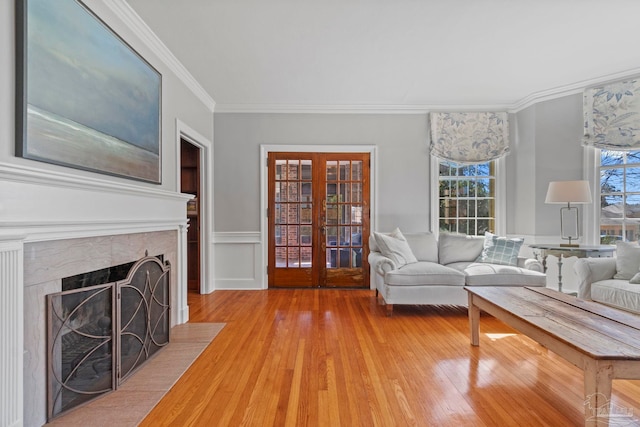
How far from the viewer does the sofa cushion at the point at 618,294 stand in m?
2.56

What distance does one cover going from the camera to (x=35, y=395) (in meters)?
1.47

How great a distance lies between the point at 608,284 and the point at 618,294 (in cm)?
13

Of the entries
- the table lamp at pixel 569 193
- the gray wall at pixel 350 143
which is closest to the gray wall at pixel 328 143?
the gray wall at pixel 350 143

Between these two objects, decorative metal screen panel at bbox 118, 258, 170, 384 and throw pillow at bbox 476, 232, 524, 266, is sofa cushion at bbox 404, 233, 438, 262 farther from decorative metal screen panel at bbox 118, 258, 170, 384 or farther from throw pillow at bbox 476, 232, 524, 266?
decorative metal screen panel at bbox 118, 258, 170, 384

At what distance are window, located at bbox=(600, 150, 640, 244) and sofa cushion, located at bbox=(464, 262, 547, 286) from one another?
1.28 metres

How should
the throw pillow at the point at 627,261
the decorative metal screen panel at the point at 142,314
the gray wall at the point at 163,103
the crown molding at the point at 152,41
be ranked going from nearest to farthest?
1. the gray wall at the point at 163,103
2. the decorative metal screen panel at the point at 142,314
3. the crown molding at the point at 152,41
4. the throw pillow at the point at 627,261

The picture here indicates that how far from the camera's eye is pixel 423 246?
3928 millimetres

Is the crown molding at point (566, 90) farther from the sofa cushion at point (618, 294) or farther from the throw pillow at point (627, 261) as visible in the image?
the sofa cushion at point (618, 294)

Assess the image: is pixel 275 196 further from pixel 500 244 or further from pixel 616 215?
pixel 616 215

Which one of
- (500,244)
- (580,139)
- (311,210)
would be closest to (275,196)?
(311,210)

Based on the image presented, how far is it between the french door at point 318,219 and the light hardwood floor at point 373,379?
127 cm

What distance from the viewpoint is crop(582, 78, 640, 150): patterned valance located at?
341cm

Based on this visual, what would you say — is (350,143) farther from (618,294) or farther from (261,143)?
(618,294)

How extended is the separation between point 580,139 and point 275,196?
12.8ft
